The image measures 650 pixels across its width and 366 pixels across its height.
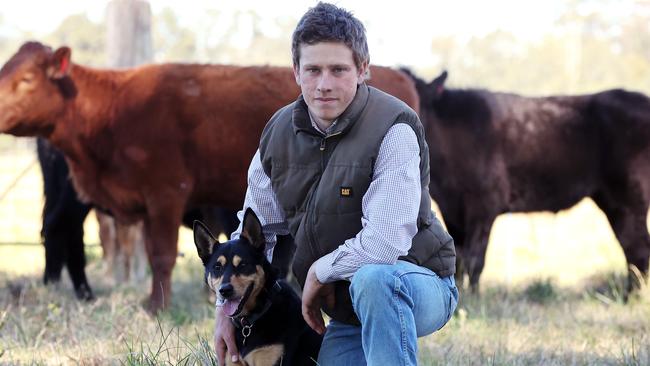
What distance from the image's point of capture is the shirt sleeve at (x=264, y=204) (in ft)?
12.8

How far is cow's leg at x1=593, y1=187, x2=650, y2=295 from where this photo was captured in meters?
8.37

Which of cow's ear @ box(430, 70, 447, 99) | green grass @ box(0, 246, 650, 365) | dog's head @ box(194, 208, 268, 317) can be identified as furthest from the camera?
cow's ear @ box(430, 70, 447, 99)

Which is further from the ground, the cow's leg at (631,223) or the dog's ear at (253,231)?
the dog's ear at (253,231)

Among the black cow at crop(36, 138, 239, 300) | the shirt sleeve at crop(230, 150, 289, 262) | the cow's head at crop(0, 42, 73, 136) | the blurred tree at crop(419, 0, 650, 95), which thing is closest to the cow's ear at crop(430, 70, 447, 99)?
the black cow at crop(36, 138, 239, 300)

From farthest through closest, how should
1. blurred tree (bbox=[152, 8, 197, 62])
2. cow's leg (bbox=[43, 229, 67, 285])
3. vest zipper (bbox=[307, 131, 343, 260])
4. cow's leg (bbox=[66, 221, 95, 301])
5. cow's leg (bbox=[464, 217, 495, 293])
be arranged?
blurred tree (bbox=[152, 8, 197, 62]) → cow's leg (bbox=[464, 217, 495, 293]) → cow's leg (bbox=[43, 229, 67, 285]) → cow's leg (bbox=[66, 221, 95, 301]) → vest zipper (bbox=[307, 131, 343, 260])

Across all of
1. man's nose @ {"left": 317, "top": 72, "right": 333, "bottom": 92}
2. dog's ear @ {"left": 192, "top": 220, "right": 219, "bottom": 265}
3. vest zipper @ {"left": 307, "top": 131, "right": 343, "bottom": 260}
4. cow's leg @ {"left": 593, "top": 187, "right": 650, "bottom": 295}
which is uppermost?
man's nose @ {"left": 317, "top": 72, "right": 333, "bottom": 92}

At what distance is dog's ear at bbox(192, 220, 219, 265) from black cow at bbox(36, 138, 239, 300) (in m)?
4.05

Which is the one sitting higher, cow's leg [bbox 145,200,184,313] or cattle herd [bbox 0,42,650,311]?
cattle herd [bbox 0,42,650,311]

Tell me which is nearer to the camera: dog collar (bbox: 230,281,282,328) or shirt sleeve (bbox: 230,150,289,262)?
dog collar (bbox: 230,281,282,328)

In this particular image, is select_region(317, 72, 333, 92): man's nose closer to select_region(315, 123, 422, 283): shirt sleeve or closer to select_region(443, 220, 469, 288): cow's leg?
select_region(315, 123, 422, 283): shirt sleeve

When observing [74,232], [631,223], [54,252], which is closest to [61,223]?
[74,232]

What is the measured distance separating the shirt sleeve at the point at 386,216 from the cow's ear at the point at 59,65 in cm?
436

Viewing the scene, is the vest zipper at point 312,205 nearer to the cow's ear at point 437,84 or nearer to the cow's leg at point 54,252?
the cow's leg at point 54,252

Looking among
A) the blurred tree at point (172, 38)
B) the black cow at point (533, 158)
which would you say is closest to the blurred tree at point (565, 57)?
the blurred tree at point (172, 38)
